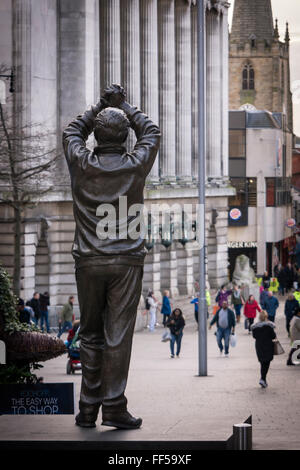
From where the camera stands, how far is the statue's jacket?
49.5ft

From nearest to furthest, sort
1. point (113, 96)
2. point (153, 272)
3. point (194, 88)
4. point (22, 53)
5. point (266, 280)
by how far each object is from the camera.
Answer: point (113, 96) → point (22, 53) → point (153, 272) → point (266, 280) → point (194, 88)

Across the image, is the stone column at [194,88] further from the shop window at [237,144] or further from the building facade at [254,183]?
the shop window at [237,144]

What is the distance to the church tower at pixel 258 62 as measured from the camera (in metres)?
154

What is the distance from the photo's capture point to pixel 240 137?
92875 mm

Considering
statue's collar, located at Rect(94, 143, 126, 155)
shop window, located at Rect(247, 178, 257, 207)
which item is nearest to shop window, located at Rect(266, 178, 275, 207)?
shop window, located at Rect(247, 178, 257, 207)

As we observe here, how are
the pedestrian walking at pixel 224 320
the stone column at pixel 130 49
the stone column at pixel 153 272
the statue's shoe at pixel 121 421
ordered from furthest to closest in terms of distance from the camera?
the stone column at pixel 153 272, the stone column at pixel 130 49, the pedestrian walking at pixel 224 320, the statue's shoe at pixel 121 421

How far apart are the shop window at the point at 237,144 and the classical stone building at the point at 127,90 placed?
826cm

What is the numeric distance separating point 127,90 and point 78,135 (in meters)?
51.1

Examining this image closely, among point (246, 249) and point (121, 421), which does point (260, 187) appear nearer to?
point (246, 249)

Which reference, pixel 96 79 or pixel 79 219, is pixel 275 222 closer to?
pixel 96 79

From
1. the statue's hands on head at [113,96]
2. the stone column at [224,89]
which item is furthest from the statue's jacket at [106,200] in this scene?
the stone column at [224,89]

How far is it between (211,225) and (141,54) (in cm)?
1418

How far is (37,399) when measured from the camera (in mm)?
15961

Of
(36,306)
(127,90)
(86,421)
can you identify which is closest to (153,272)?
(127,90)
